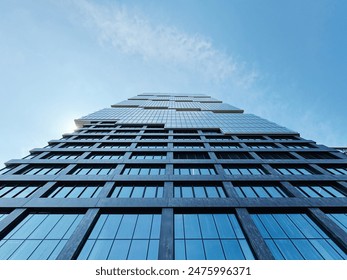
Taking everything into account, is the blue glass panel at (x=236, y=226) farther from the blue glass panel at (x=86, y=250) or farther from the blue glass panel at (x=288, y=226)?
the blue glass panel at (x=86, y=250)

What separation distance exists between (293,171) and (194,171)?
11294mm

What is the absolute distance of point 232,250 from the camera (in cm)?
1112

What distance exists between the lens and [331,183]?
57.4ft

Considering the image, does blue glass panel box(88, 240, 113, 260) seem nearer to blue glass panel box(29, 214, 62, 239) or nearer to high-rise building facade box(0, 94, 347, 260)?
high-rise building facade box(0, 94, 347, 260)

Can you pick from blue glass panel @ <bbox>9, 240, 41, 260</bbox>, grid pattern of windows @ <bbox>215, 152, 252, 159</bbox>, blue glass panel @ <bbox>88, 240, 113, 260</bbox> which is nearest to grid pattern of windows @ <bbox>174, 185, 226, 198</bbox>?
blue glass panel @ <bbox>88, 240, 113, 260</bbox>

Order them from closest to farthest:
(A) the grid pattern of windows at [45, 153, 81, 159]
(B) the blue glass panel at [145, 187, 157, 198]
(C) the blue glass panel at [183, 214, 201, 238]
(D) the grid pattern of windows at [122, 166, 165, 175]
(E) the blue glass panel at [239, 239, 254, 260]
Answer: (E) the blue glass panel at [239, 239, 254, 260]
(C) the blue glass panel at [183, 214, 201, 238]
(B) the blue glass panel at [145, 187, 157, 198]
(D) the grid pattern of windows at [122, 166, 165, 175]
(A) the grid pattern of windows at [45, 153, 81, 159]

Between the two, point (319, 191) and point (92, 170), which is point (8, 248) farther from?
point (319, 191)

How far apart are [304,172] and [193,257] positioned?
653 inches

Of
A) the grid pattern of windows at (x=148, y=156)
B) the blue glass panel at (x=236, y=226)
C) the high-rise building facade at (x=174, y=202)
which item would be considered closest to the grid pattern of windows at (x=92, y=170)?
the high-rise building facade at (x=174, y=202)

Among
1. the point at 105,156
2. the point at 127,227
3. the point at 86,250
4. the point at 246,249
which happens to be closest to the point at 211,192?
the point at 246,249

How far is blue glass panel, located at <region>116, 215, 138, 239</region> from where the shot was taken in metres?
12.2

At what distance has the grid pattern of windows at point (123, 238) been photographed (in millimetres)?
10773

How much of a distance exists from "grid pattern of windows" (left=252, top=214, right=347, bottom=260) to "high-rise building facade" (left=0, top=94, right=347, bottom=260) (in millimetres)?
69
